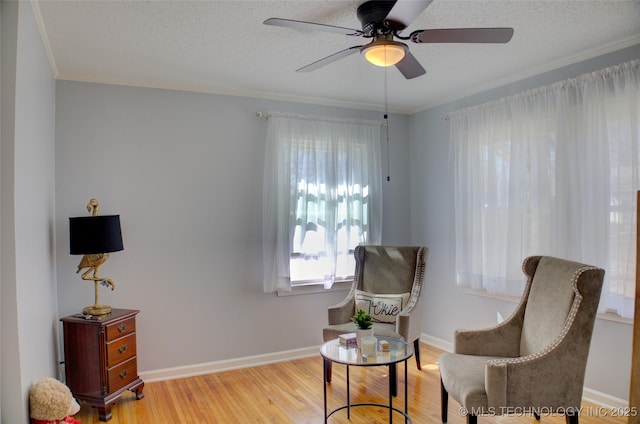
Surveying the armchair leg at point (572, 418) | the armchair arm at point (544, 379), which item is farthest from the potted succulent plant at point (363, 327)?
the armchair leg at point (572, 418)

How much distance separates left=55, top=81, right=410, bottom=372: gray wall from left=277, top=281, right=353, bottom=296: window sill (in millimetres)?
65

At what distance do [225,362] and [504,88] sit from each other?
11.3ft

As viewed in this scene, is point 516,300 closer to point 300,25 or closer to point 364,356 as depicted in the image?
point 364,356

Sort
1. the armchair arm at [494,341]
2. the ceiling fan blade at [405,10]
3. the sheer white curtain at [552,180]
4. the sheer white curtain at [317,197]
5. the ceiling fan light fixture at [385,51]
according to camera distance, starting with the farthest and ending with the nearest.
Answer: the sheer white curtain at [317,197] < the sheer white curtain at [552,180] < the armchair arm at [494,341] < the ceiling fan light fixture at [385,51] < the ceiling fan blade at [405,10]

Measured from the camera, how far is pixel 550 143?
333 centimetres

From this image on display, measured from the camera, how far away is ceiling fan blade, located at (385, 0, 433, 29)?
181 cm

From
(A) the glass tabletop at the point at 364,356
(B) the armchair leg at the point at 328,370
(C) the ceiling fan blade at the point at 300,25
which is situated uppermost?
(C) the ceiling fan blade at the point at 300,25

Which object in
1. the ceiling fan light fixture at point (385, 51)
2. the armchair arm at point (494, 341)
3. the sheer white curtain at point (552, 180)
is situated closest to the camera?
the ceiling fan light fixture at point (385, 51)

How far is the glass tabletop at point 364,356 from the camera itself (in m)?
2.55

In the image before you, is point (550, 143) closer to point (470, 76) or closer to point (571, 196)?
point (571, 196)

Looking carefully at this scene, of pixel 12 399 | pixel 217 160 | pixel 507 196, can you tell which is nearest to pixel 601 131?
pixel 507 196

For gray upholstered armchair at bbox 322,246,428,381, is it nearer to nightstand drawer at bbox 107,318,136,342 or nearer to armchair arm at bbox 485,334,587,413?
armchair arm at bbox 485,334,587,413

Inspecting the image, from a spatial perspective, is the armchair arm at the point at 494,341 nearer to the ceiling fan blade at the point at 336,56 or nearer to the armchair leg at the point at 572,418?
the armchair leg at the point at 572,418

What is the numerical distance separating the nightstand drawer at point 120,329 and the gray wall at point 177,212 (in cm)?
39
